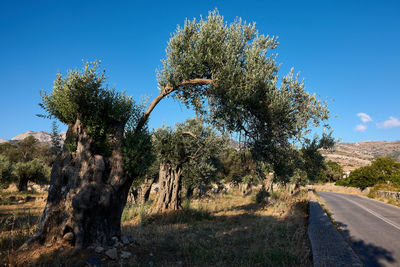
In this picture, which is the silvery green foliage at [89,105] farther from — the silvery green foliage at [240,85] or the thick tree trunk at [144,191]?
the thick tree trunk at [144,191]

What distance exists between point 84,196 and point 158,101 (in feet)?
15.7

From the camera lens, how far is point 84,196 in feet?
26.5

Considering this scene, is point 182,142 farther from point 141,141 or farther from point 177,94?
point 141,141

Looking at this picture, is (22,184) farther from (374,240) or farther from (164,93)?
(374,240)

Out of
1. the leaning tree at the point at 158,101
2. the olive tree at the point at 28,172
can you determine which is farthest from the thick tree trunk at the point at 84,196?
the olive tree at the point at 28,172

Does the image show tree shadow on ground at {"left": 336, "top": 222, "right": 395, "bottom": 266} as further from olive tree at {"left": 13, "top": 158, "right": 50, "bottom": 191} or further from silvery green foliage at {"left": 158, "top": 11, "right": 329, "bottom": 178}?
olive tree at {"left": 13, "top": 158, "right": 50, "bottom": 191}

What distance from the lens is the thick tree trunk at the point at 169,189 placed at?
17375 mm

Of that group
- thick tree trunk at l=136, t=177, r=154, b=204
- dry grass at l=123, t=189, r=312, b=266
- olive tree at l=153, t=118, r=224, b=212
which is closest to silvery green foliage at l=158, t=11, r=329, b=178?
dry grass at l=123, t=189, r=312, b=266

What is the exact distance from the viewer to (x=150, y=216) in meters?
16.0

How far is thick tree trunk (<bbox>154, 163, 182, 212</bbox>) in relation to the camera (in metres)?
17.4

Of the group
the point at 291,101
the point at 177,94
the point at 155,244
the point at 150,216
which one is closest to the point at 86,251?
the point at 155,244

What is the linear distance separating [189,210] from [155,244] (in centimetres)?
825

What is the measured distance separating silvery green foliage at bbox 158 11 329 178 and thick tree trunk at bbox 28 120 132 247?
13.4ft

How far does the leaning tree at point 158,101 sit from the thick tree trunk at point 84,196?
0.03 metres
